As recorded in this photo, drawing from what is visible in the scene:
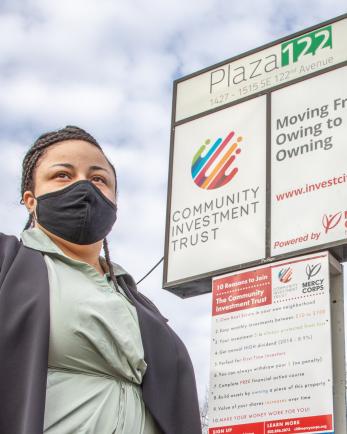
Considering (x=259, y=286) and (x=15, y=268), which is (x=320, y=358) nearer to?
(x=259, y=286)

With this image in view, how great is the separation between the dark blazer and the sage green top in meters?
0.04

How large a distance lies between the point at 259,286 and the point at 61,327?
3.25m

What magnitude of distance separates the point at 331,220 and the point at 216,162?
1.19 m

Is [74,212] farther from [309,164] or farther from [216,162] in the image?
[216,162]

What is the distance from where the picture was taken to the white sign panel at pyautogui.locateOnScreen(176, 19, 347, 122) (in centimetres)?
589

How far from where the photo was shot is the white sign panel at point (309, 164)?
5.13 m

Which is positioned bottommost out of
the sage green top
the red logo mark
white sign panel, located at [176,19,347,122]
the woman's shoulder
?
the sage green top

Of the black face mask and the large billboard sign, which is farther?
the large billboard sign

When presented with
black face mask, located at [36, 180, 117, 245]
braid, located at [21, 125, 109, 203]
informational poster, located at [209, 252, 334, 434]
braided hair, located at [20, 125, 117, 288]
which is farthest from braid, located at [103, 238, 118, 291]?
informational poster, located at [209, 252, 334, 434]

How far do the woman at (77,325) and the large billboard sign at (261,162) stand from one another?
2.86 m

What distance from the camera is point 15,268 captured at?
2076 millimetres

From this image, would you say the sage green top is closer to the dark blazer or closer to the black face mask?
the dark blazer

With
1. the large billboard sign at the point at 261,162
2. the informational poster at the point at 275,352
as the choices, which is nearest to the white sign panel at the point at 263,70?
the large billboard sign at the point at 261,162

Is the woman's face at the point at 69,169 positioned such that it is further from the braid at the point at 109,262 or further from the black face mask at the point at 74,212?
the braid at the point at 109,262
